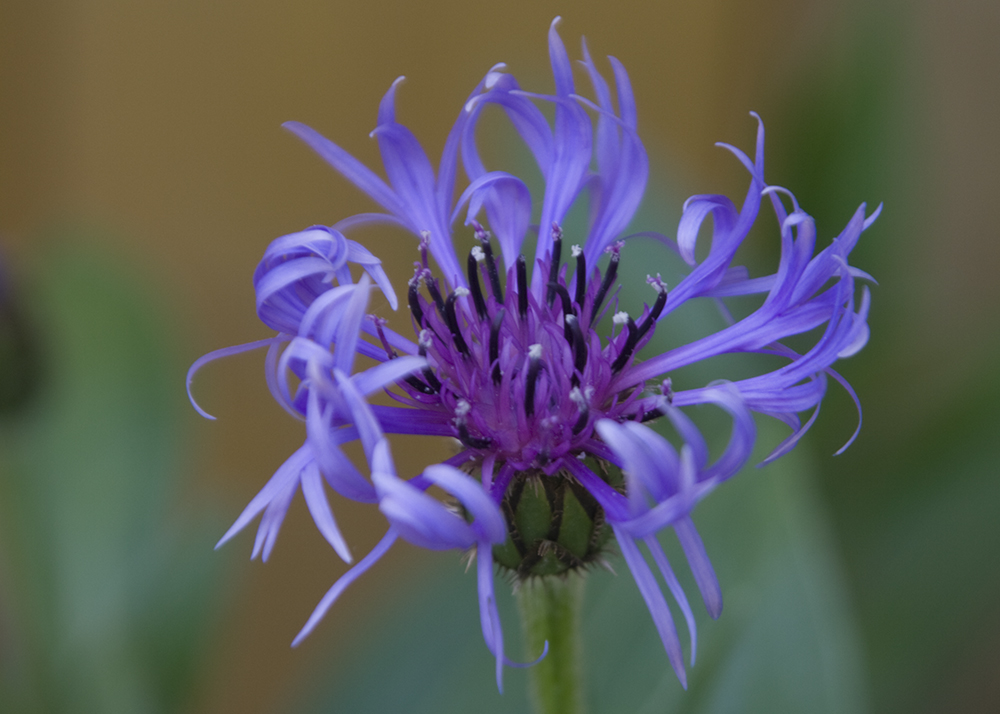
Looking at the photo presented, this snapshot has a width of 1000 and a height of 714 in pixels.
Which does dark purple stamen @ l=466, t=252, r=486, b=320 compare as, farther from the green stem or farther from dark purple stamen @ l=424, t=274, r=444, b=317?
the green stem

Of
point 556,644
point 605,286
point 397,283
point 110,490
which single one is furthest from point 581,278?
point 397,283

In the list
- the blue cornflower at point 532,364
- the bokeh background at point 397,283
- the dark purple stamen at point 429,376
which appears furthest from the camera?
the bokeh background at point 397,283

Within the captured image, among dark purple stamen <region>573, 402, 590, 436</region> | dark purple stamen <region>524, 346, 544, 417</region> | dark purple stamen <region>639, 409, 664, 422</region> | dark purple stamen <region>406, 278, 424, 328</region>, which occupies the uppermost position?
dark purple stamen <region>406, 278, 424, 328</region>

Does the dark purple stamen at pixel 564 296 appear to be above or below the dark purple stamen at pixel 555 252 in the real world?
below

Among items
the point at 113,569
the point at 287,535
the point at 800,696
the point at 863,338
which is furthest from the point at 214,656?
the point at 863,338

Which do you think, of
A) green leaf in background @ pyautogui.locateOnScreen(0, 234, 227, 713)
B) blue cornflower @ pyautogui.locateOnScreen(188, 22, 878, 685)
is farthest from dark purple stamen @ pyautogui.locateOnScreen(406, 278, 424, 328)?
green leaf in background @ pyautogui.locateOnScreen(0, 234, 227, 713)

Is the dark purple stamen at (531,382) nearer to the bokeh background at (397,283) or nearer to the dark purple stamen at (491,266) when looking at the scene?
the dark purple stamen at (491,266)

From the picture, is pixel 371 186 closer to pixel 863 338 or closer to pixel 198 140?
pixel 863 338

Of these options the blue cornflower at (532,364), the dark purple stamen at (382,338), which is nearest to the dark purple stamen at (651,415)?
the blue cornflower at (532,364)
